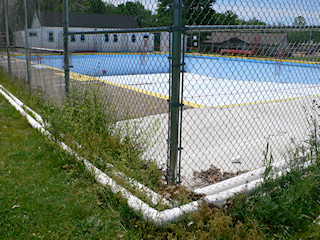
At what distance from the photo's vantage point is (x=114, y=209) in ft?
9.93

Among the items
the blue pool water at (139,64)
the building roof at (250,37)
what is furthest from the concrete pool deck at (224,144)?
the building roof at (250,37)

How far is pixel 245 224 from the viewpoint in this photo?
8.77 ft

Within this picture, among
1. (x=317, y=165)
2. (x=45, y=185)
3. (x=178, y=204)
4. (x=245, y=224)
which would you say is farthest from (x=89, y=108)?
(x=317, y=165)

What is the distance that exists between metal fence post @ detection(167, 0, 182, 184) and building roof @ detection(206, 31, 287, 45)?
0.46 metres

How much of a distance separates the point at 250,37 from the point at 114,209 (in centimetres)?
253

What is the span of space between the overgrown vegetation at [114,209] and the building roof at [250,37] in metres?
1.41

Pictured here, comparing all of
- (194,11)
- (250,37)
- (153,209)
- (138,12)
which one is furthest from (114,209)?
(250,37)

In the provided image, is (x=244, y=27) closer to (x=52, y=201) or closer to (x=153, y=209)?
(x=153, y=209)

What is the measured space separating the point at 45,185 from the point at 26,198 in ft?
0.99

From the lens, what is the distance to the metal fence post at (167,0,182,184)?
2826 mm

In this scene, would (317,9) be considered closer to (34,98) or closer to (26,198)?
(26,198)

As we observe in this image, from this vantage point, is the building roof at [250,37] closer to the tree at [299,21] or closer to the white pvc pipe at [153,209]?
the tree at [299,21]

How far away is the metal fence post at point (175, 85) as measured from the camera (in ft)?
9.27

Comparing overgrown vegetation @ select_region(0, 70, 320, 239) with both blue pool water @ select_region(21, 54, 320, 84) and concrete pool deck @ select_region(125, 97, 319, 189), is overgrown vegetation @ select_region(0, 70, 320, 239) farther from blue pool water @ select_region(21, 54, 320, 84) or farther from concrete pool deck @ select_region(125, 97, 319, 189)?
blue pool water @ select_region(21, 54, 320, 84)
